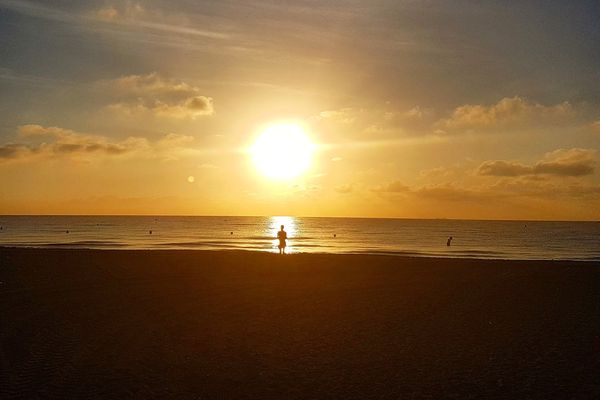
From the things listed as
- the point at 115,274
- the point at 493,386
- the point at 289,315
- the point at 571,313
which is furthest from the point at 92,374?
the point at 115,274


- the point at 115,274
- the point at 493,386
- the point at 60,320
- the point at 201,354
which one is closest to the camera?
the point at 493,386

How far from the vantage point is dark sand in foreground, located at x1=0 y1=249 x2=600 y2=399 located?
403 inches

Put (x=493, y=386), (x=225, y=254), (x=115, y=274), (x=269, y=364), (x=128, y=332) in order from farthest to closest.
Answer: (x=225, y=254) → (x=115, y=274) → (x=128, y=332) → (x=269, y=364) → (x=493, y=386)

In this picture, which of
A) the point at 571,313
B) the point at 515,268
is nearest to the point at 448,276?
the point at 515,268

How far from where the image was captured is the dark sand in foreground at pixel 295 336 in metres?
10.2

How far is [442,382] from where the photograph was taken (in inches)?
414

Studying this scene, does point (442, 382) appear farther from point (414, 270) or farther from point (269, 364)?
point (414, 270)

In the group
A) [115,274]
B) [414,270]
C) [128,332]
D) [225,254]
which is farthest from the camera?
[225,254]

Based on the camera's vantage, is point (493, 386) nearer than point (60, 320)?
Yes

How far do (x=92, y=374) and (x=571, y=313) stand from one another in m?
15.2

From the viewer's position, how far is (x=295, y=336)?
14016 mm

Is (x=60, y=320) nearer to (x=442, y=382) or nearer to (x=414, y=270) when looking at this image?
(x=442, y=382)

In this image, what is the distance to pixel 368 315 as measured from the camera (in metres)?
16.8

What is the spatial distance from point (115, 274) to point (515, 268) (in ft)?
77.9
